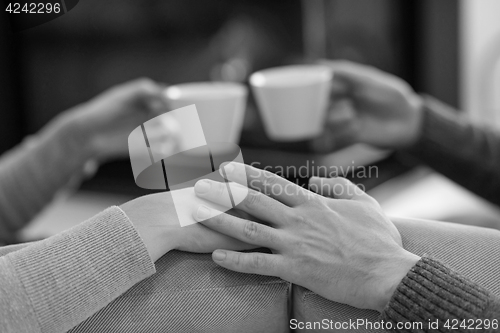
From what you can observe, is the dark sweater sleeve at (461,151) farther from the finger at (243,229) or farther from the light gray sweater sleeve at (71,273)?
the light gray sweater sleeve at (71,273)

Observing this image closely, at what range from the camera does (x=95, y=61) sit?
1869mm

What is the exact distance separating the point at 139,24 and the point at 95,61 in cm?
22

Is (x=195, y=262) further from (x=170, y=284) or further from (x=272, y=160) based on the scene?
(x=272, y=160)

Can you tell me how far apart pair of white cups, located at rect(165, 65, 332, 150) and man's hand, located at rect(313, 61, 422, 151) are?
185 mm

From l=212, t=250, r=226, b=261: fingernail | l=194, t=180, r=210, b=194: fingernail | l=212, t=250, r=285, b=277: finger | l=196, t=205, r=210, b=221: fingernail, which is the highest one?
l=194, t=180, r=210, b=194: fingernail

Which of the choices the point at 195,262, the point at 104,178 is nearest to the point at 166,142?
the point at 195,262

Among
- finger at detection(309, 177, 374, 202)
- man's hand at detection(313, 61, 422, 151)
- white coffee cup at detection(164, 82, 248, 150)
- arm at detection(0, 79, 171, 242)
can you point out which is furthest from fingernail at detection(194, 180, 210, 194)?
man's hand at detection(313, 61, 422, 151)

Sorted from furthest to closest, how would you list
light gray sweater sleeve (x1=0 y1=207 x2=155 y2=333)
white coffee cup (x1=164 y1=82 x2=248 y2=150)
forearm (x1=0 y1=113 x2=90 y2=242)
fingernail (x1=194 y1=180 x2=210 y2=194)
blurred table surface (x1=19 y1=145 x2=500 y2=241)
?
blurred table surface (x1=19 y1=145 x2=500 y2=241) < forearm (x1=0 y1=113 x2=90 y2=242) < white coffee cup (x1=164 y1=82 x2=248 y2=150) < fingernail (x1=194 y1=180 x2=210 y2=194) < light gray sweater sleeve (x1=0 y1=207 x2=155 y2=333)

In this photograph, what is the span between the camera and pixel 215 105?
822 mm

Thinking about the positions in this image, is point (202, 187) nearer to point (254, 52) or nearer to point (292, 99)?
point (292, 99)

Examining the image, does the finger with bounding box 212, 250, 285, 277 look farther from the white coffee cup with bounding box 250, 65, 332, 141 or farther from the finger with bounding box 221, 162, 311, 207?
the white coffee cup with bounding box 250, 65, 332, 141

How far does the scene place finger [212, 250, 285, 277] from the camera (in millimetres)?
525

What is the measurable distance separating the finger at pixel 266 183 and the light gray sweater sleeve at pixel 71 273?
0.43 ft

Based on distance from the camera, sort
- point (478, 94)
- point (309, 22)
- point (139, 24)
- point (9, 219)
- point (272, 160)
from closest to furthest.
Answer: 1. point (9, 219)
2. point (309, 22)
3. point (272, 160)
4. point (139, 24)
5. point (478, 94)
